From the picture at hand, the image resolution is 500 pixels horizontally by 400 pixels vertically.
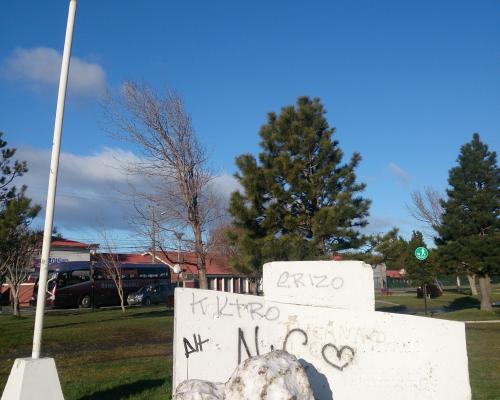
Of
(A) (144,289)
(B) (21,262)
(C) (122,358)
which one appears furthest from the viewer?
(A) (144,289)

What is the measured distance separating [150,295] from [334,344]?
38989 millimetres

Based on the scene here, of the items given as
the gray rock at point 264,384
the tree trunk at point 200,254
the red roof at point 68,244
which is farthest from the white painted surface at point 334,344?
the red roof at point 68,244

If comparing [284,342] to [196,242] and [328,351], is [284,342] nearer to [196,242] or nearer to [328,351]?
[328,351]

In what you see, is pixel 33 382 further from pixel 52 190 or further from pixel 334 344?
pixel 334 344

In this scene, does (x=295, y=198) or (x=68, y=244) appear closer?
(x=295, y=198)

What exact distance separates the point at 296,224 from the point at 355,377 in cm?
1518

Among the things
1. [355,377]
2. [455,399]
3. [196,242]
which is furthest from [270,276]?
[196,242]

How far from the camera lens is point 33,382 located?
541cm

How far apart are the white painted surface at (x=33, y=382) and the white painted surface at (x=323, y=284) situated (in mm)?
2398

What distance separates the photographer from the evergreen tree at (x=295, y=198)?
65.8ft

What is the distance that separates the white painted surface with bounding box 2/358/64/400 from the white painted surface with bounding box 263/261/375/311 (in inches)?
94.4

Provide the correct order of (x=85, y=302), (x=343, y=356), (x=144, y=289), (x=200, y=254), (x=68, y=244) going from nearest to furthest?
1. (x=343, y=356)
2. (x=200, y=254)
3. (x=85, y=302)
4. (x=144, y=289)
5. (x=68, y=244)

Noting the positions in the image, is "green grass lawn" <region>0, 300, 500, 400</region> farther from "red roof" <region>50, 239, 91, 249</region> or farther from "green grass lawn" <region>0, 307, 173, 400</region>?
"red roof" <region>50, 239, 91, 249</region>

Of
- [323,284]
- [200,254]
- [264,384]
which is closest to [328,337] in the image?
[323,284]
